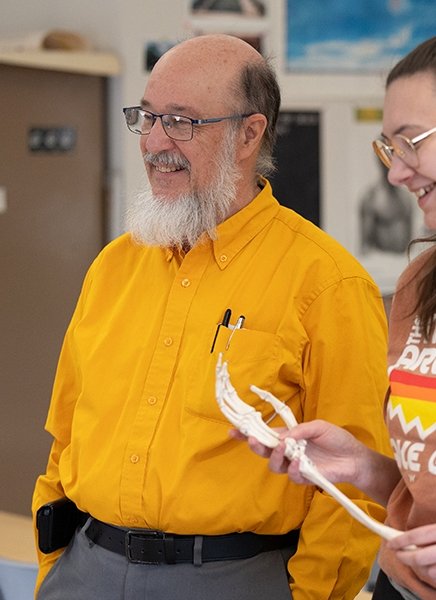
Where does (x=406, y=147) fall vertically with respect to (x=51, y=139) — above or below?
below

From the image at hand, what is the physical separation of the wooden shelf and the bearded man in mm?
2597

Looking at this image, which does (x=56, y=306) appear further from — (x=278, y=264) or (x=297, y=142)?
(x=278, y=264)

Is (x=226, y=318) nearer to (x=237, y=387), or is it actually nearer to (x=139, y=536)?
(x=237, y=387)

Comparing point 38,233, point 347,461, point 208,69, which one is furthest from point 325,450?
point 38,233

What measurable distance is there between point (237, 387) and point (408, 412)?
1.72 ft

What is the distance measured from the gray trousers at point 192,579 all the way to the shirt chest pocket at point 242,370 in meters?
0.28

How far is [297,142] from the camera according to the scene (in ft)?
16.5

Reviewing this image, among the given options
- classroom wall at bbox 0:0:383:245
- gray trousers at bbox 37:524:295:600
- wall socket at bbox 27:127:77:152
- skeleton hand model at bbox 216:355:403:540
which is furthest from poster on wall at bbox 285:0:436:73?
skeleton hand model at bbox 216:355:403:540

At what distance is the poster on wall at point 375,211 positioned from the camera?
5.02 meters

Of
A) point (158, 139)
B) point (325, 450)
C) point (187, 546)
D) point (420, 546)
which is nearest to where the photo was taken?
point (420, 546)

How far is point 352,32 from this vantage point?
16.3 ft

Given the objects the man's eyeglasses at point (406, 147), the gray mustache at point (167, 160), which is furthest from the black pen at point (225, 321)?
the man's eyeglasses at point (406, 147)

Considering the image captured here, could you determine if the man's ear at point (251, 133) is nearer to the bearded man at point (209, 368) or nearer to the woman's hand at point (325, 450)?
the bearded man at point (209, 368)

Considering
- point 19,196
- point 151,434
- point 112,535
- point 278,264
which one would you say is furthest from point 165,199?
point 19,196
